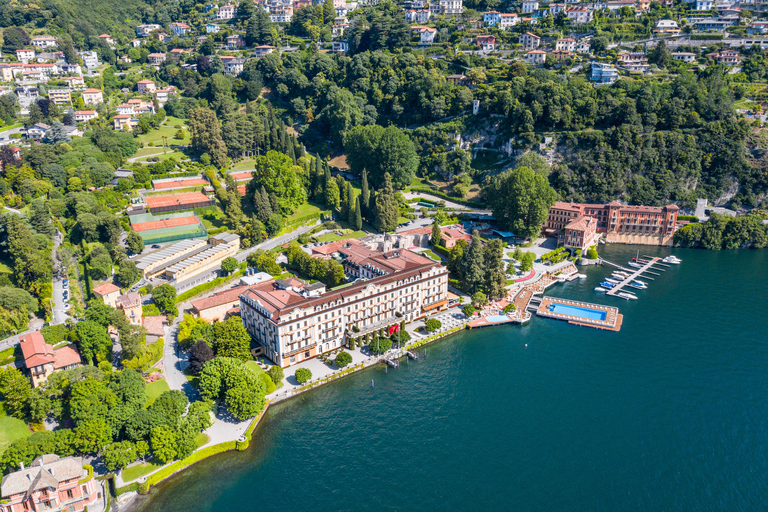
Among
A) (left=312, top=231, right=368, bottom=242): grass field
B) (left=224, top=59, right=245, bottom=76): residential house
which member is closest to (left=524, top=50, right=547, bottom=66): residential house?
(left=312, top=231, right=368, bottom=242): grass field

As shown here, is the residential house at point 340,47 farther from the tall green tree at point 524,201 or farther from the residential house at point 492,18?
the tall green tree at point 524,201

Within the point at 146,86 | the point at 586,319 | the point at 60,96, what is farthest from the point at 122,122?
the point at 586,319

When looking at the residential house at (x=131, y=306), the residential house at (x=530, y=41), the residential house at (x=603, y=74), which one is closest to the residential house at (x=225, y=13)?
the residential house at (x=530, y=41)

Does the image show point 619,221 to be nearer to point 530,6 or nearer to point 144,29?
point 530,6

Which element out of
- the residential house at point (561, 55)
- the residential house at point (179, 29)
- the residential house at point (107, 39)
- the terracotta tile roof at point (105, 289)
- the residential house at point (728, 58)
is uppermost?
the residential house at point (179, 29)

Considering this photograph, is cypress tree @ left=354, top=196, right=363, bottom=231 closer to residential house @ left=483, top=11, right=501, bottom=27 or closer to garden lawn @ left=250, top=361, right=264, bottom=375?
garden lawn @ left=250, top=361, right=264, bottom=375
